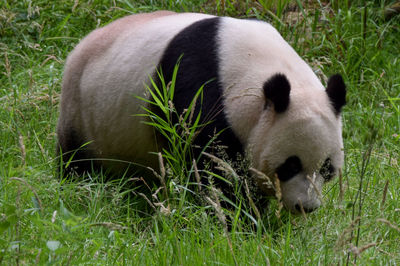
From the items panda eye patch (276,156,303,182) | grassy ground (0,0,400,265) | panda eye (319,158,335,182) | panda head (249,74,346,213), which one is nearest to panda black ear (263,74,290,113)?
panda head (249,74,346,213)

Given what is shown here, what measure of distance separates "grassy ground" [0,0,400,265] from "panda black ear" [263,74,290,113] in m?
0.56

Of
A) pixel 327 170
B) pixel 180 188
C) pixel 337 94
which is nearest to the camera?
pixel 180 188

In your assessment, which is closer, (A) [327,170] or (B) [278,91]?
(B) [278,91]

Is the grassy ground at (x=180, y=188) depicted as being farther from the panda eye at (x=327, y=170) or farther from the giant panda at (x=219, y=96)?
the giant panda at (x=219, y=96)

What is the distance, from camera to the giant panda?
384 centimetres

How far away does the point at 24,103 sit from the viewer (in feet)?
18.3

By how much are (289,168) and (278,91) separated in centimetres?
46

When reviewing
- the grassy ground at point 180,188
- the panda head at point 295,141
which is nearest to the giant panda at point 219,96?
the panda head at point 295,141

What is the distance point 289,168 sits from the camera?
3.85 meters

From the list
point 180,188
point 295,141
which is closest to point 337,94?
point 295,141

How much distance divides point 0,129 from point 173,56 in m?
1.77

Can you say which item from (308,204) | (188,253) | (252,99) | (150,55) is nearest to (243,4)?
(150,55)

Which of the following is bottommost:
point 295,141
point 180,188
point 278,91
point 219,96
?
point 180,188

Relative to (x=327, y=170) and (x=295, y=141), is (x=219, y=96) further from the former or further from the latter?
(x=327, y=170)
